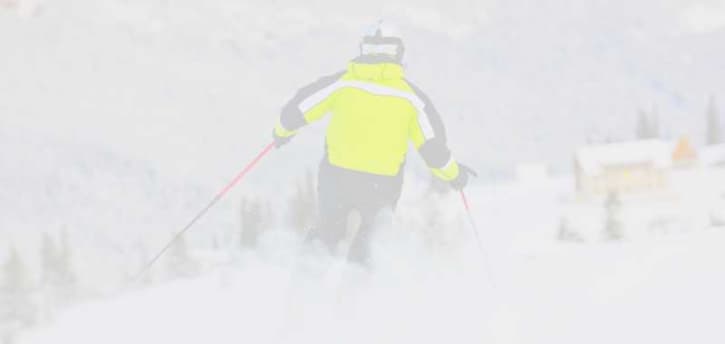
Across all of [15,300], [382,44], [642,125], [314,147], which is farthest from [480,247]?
[15,300]

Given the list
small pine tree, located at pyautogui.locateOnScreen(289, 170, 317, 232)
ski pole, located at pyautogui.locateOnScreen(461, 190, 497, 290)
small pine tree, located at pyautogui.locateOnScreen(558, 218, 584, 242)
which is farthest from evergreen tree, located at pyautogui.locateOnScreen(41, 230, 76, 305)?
small pine tree, located at pyautogui.locateOnScreen(558, 218, 584, 242)

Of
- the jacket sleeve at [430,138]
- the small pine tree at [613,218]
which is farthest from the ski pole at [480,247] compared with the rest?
the small pine tree at [613,218]

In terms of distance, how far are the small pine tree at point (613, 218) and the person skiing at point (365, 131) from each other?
94 cm

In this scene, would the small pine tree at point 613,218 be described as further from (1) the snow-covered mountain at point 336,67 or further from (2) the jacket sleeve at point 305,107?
(2) the jacket sleeve at point 305,107

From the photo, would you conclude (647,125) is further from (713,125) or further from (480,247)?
(480,247)

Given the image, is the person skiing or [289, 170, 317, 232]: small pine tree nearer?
the person skiing

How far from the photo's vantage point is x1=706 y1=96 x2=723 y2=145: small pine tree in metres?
3.02

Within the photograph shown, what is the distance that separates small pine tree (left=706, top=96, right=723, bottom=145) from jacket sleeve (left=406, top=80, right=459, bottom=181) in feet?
4.70

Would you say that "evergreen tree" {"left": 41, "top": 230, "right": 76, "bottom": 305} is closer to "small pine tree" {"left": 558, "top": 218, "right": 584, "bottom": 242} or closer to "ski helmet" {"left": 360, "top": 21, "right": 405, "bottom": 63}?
"ski helmet" {"left": 360, "top": 21, "right": 405, "bottom": 63}

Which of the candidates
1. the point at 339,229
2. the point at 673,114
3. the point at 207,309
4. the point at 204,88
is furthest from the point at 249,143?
the point at 673,114

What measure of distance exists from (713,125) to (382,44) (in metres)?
1.66

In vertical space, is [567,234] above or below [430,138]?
below

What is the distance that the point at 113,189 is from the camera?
105 inches

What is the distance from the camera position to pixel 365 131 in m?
1.91
